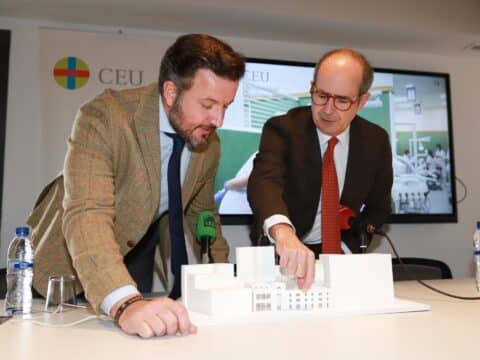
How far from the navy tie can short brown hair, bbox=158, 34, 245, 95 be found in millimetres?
193

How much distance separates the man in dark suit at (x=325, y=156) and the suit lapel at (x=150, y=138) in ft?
1.33

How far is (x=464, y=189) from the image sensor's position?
13.7 feet

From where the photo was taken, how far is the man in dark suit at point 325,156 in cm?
211

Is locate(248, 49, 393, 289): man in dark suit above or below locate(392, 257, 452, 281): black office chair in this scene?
above

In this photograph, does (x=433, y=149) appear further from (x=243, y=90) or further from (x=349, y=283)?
(x=349, y=283)

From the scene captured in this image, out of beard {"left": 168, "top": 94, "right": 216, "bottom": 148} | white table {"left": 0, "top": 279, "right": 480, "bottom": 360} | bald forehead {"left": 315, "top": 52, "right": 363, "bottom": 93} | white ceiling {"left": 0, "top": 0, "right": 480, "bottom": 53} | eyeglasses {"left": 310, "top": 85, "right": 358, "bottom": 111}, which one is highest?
white ceiling {"left": 0, "top": 0, "right": 480, "bottom": 53}

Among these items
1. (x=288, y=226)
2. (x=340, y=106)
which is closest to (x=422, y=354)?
(x=288, y=226)

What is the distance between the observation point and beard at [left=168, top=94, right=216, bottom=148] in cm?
168

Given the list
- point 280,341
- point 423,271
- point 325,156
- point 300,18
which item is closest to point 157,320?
point 280,341

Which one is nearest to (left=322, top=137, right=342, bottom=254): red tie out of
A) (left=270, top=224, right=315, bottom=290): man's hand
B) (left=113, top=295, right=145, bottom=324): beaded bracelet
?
(left=270, top=224, right=315, bottom=290): man's hand

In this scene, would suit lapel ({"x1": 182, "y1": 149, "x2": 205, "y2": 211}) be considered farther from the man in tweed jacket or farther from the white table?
the white table

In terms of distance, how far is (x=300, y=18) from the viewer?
3510mm

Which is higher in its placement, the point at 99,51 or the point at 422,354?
the point at 99,51

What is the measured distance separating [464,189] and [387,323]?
127 inches
